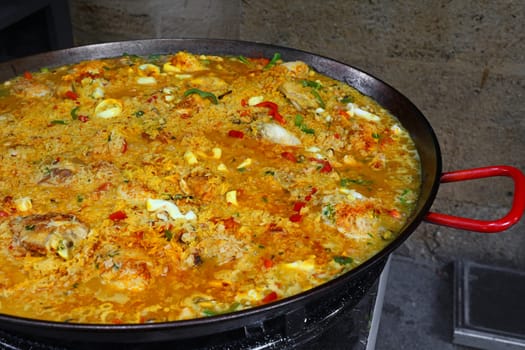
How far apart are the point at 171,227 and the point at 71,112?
0.98 m

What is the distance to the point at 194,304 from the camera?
158 cm

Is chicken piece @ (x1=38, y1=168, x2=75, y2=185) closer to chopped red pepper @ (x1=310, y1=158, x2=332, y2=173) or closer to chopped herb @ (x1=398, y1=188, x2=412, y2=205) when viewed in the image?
chopped red pepper @ (x1=310, y1=158, x2=332, y2=173)

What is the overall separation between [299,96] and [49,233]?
138 centimetres

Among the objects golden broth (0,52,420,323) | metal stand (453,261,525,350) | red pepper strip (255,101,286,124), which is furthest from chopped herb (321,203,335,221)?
metal stand (453,261,525,350)

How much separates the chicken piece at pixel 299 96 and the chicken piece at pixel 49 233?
1.23 meters

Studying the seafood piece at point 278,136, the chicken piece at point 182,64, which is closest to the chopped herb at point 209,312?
the seafood piece at point 278,136

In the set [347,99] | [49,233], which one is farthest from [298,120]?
[49,233]

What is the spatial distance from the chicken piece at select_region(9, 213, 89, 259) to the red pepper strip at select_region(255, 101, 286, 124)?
1066 millimetres

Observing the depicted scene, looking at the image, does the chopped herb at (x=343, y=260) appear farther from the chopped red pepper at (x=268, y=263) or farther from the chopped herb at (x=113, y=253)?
the chopped herb at (x=113, y=253)

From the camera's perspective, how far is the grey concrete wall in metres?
3.64

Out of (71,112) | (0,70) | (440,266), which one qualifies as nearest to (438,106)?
(440,266)

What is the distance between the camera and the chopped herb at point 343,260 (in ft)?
5.79

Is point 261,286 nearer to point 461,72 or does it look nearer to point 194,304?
point 194,304

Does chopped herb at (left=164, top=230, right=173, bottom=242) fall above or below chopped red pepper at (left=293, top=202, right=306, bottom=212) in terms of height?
below
